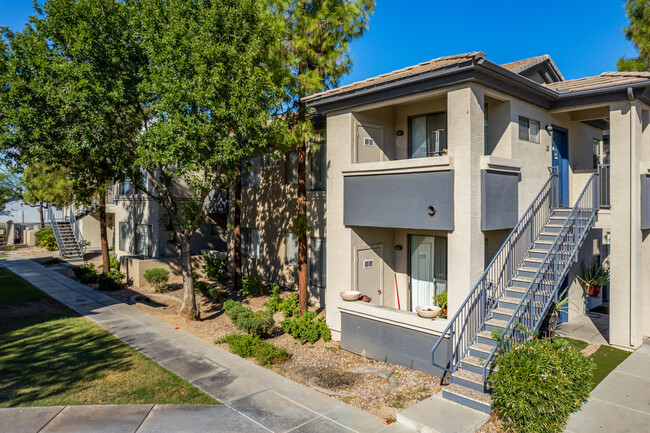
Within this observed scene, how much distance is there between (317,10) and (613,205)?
390 inches

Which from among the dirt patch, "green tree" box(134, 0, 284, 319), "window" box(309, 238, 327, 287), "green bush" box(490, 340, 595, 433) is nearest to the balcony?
"green tree" box(134, 0, 284, 319)

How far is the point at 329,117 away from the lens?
41.0 feet

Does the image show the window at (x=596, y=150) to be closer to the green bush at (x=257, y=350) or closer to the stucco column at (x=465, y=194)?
the stucco column at (x=465, y=194)

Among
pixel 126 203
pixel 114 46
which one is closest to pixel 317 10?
pixel 114 46

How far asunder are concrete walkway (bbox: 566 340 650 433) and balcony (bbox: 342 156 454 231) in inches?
167

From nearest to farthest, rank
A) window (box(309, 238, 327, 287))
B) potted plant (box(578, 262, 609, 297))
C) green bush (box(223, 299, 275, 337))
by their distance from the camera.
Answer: green bush (box(223, 299, 275, 337)) < potted plant (box(578, 262, 609, 297)) < window (box(309, 238, 327, 287))

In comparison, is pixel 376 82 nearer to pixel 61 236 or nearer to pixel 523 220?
pixel 523 220

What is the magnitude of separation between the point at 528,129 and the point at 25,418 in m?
12.6

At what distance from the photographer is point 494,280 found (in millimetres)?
10008

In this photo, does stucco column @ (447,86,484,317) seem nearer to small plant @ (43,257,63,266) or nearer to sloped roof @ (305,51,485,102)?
sloped roof @ (305,51,485,102)

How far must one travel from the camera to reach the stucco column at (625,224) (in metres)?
10.8

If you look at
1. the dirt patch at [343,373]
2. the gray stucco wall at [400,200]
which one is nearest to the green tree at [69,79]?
the dirt patch at [343,373]

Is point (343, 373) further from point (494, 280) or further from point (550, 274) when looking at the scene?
point (550, 274)

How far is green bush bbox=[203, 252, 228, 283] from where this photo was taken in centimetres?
2034
